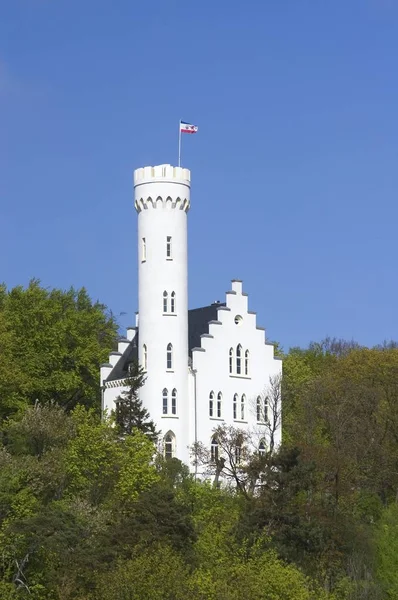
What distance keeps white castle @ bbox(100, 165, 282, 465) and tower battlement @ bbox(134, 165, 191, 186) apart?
52mm

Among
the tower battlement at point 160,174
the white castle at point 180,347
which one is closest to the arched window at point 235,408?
the white castle at point 180,347

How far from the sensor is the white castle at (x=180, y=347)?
10319cm

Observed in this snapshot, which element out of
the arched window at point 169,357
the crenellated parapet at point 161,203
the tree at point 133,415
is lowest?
the tree at point 133,415

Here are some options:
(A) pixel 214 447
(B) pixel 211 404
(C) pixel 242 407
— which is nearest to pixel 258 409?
(C) pixel 242 407

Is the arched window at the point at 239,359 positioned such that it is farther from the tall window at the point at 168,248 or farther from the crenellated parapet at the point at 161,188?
the crenellated parapet at the point at 161,188

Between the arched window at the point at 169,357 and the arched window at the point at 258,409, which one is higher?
the arched window at the point at 169,357

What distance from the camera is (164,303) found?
10362 cm

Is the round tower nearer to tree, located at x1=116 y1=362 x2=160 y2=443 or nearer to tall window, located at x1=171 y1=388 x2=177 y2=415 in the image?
tall window, located at x1=171 y1=388 x2=177 y2=415

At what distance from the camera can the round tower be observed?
10288 centimetres

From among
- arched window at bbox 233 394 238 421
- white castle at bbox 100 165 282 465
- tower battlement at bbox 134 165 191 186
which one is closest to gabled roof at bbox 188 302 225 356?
white castle at bbox 100 165 282 465

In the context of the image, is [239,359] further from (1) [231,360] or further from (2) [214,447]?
(2) [214,447]

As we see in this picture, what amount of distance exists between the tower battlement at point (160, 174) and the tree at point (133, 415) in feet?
34.5

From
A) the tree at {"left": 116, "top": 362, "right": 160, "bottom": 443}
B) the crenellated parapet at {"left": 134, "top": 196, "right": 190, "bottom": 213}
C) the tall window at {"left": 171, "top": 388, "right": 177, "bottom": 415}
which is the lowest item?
the tree at {"left": 116, "top": 362, "right": 160, "bottom": 443}

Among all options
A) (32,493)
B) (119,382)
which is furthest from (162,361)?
(32,493)
